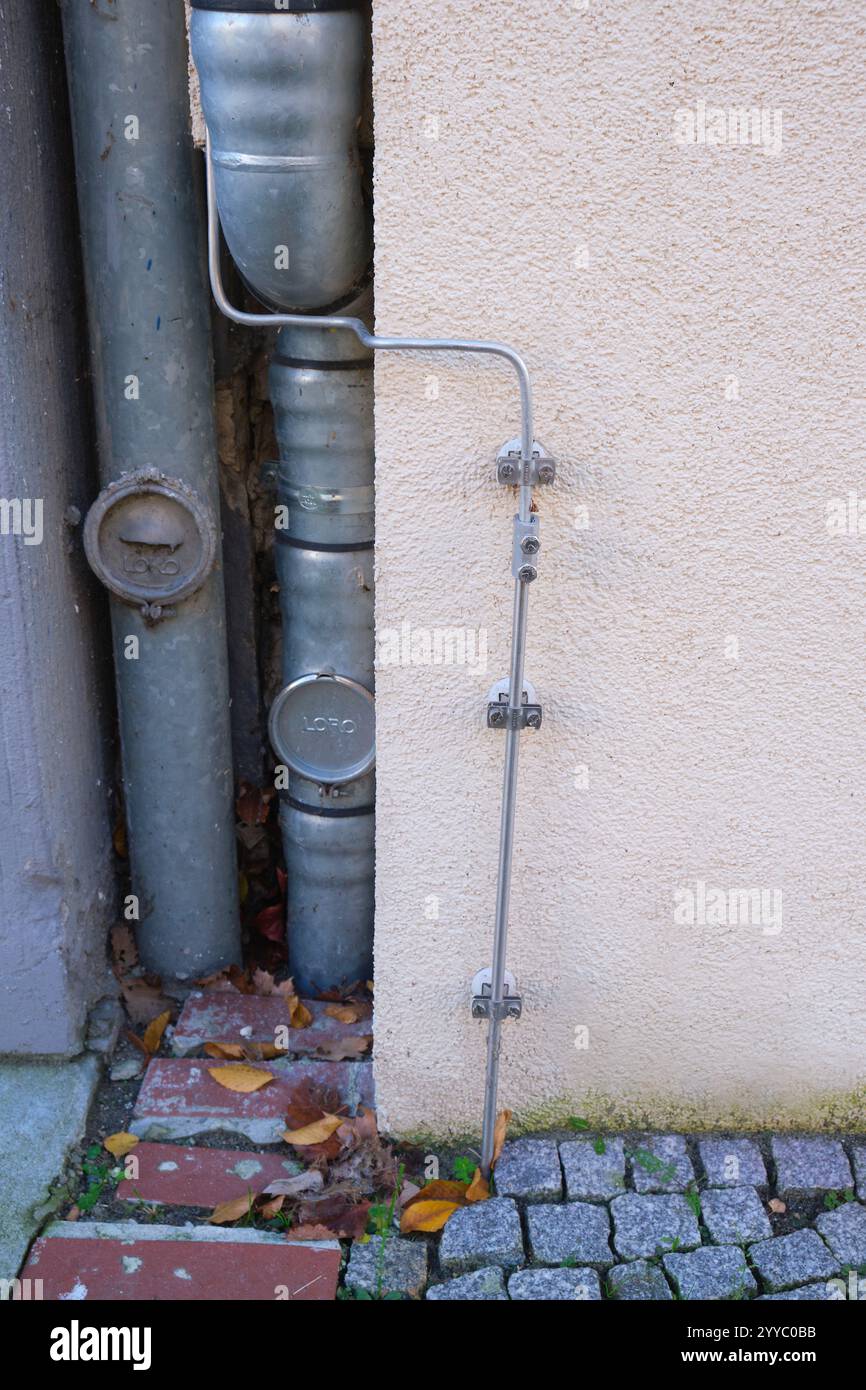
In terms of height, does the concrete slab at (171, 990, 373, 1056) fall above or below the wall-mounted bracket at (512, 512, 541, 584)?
below

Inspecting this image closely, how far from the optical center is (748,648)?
9.88ft

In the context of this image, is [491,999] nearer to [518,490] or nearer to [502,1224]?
[502,1224]

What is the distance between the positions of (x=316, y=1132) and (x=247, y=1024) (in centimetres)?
54

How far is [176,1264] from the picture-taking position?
120 inches

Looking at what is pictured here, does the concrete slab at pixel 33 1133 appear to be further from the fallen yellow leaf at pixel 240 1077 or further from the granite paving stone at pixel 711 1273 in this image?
the granite paving stone at pixel 711 1273

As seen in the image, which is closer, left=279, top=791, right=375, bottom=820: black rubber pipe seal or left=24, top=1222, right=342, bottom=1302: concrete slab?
left=24, top=1222, right=342, bottom=1302: concrete slab

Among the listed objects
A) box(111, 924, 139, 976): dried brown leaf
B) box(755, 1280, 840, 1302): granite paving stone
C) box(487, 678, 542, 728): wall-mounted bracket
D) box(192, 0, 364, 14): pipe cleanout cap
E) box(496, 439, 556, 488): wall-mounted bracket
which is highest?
box(192, 0, 364, 14): pipe cleanout cap

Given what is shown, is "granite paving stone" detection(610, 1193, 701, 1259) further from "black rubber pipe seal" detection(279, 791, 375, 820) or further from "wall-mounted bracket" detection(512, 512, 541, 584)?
"wall-mounted bracket" detection(512, 512, 541, 584)

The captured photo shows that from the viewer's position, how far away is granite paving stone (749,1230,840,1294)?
3041mm

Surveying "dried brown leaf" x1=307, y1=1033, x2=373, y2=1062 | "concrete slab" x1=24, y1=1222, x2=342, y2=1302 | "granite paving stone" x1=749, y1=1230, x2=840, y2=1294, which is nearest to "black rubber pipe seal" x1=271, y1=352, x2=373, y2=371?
"dried brown leaf" x1=307, y1=1033, x2=373, y2=1062

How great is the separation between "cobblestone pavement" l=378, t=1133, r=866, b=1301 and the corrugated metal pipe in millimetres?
965

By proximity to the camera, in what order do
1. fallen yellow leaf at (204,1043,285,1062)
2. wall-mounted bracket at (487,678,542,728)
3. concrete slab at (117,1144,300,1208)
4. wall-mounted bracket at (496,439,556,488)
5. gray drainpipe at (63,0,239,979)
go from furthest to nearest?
1. fallen yellow leaf at (204,1043,285,1062)
2. concrete slab at (117,1144,300,1208)
3. gray drainpipe at (63,0,239,979)
4. wall-mounted bracket at (487,678,542,728)
5. wall-mounted bracket at (496,439,556,488)

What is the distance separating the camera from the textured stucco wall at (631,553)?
261cm

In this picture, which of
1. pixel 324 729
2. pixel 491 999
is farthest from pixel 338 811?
pixel 491 999
